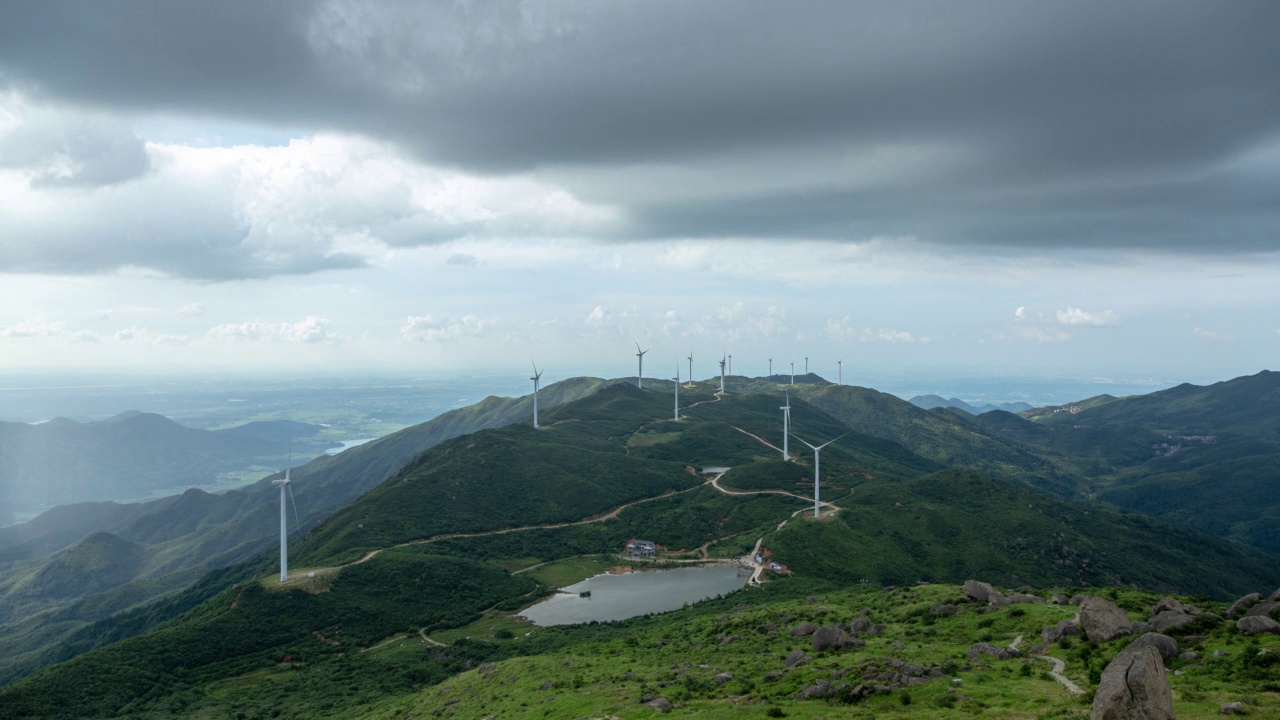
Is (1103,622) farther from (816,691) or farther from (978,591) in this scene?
(816,691)

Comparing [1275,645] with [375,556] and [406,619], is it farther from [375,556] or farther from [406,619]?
[375,556]

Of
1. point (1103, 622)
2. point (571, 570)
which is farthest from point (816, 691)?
point (571, 570)

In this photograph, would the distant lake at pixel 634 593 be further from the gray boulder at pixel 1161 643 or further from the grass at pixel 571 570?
the gray boulder at pixel 1161 643

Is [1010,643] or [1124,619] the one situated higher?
[1124,619]

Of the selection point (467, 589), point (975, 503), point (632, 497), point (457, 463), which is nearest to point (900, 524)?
point (975, 503)

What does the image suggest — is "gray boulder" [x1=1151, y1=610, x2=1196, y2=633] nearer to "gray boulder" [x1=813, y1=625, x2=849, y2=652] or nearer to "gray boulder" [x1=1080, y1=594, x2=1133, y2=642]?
"gray boulder" [x1=1080, y1=594, x2=1133, y2=642]

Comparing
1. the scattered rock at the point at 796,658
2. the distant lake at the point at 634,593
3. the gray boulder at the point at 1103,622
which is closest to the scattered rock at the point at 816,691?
the scattered rock at the point at 796,658

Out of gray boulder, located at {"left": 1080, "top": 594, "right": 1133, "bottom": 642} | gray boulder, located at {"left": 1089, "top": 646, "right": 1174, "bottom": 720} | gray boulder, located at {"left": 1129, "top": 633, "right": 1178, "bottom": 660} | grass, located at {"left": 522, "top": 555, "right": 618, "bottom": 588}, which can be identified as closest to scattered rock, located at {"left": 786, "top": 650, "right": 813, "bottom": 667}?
gray boulder, located at {"left": 1080, "top": 594, "right": 1133, "bottom": 642}
